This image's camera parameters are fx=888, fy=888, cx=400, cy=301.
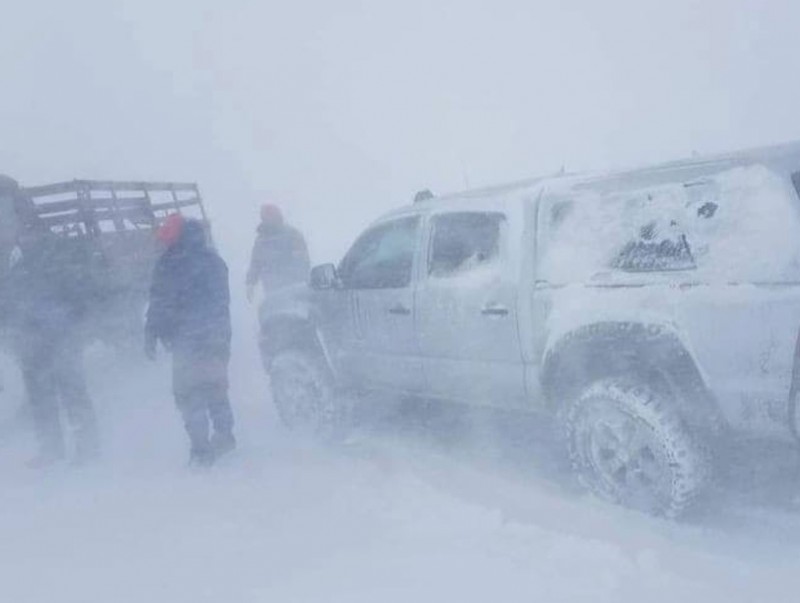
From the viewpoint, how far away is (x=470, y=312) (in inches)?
208

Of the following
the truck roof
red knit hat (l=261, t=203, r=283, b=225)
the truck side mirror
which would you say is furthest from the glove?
red knit hat (l=261, t=203, r=283, b=225)

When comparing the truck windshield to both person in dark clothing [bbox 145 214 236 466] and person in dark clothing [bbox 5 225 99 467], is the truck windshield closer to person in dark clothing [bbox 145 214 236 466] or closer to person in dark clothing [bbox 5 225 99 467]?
person in dark clothing [bbox 145 214 236 466]

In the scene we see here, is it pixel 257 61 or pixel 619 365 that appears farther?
pixel 257 61

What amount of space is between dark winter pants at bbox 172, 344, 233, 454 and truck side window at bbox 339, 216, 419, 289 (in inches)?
41.9

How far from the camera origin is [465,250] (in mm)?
5445

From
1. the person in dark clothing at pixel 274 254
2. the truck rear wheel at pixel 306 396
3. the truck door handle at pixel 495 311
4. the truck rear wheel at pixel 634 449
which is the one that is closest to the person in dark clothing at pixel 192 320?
the truck rear wheel at pixel 306 396

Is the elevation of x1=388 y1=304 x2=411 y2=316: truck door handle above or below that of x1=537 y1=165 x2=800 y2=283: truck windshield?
below

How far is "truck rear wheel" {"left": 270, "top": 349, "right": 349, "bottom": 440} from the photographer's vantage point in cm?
657

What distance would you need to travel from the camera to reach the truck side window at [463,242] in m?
5.25

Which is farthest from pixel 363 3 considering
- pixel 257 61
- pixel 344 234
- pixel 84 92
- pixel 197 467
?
pixel 197 467

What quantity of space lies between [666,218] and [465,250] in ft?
4.55

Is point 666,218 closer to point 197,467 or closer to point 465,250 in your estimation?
point 465,250

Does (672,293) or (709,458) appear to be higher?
(672,293)

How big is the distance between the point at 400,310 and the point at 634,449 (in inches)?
73.6
